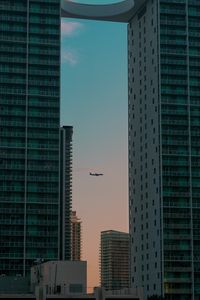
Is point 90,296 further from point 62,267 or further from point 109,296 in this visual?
point 62,267

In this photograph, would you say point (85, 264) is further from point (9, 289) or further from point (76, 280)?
point (9, 289)

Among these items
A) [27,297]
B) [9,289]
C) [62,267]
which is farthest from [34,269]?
[27,297]

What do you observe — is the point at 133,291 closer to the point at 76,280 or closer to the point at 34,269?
the point at 76,280

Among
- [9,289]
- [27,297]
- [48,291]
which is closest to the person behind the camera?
[27,297]

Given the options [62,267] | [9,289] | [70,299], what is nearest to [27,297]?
[70,299]

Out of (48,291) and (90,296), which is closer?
(90,296)

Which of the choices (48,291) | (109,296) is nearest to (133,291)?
(109,296)

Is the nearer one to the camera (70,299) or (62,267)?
(70,299)

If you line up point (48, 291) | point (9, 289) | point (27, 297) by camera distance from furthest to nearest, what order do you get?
point (9, 289) → point (48, 291) → point (27, 297)
